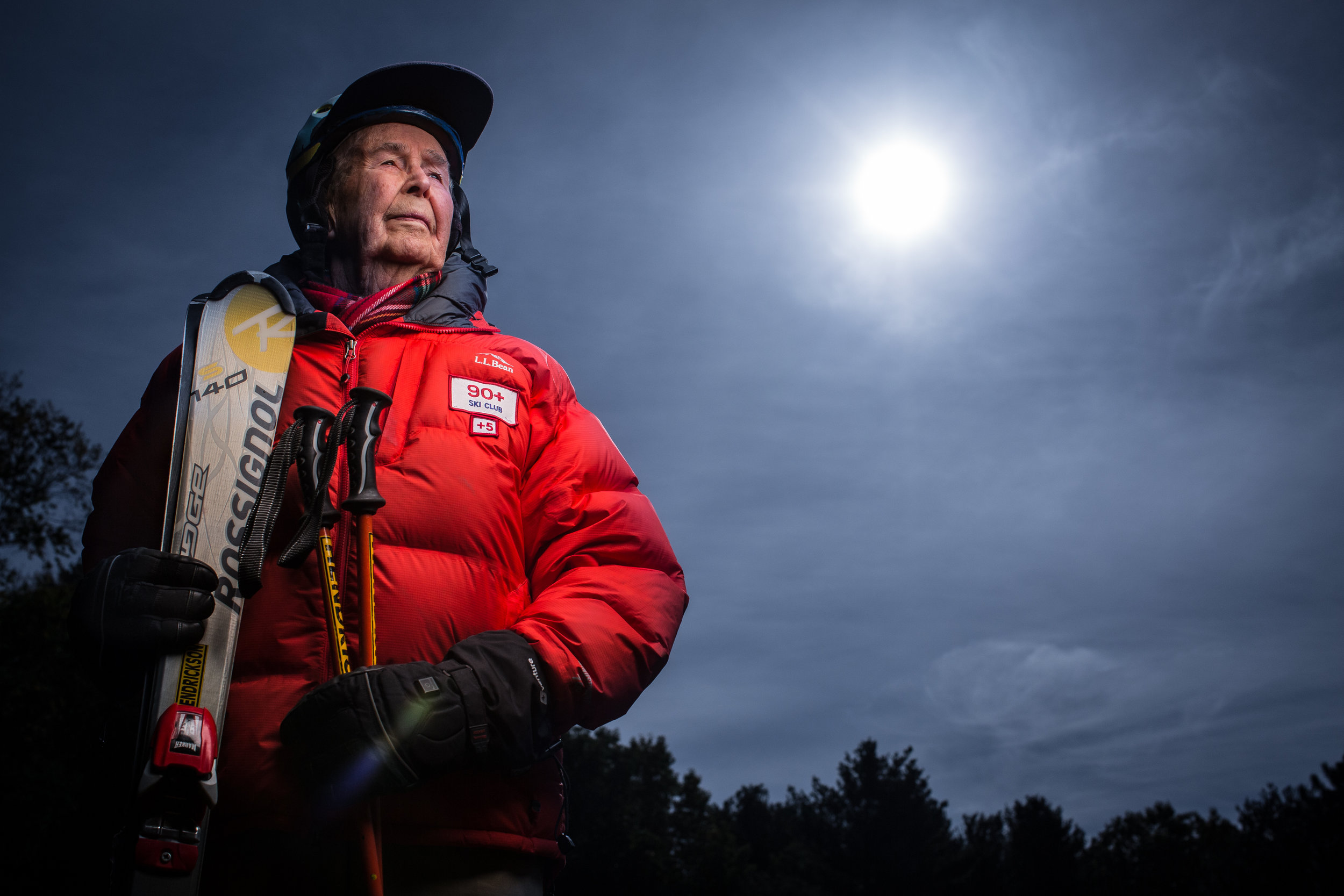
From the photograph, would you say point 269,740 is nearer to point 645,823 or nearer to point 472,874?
point 472,874

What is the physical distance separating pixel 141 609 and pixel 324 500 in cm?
54

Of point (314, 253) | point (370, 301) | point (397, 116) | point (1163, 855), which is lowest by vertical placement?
point (1163, 855)

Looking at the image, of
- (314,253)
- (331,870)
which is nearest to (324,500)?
(331,870)

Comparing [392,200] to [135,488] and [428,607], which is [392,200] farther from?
[428,607]

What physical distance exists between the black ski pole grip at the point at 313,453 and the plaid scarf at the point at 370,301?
61 cm

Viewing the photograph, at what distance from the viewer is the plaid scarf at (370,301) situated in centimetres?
303

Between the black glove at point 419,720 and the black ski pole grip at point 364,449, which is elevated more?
the black ski pole grip at point 364,449

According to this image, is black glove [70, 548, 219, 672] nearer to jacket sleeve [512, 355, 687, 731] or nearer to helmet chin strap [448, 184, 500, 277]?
jacket sleeve [512, 355, 687, 731]

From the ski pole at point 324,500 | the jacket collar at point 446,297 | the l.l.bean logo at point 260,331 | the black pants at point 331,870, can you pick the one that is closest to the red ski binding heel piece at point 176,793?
the black pants at point 331,870

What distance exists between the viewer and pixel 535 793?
229cm

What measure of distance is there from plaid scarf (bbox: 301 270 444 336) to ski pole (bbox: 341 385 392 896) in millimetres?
580

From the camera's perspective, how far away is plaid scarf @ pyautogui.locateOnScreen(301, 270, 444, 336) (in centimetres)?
303

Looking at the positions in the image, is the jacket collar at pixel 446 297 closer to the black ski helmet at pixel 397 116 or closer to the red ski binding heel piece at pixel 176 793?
the black ski helmet at pixel 397 116

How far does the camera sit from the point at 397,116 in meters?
3.75
